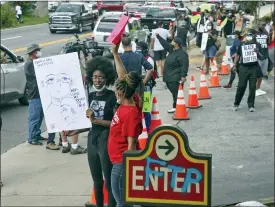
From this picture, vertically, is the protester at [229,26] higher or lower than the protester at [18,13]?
higher

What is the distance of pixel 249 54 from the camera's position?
1200cm


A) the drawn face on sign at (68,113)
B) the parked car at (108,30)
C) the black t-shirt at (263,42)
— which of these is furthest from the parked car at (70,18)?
the drawn face on sign at (68,113)

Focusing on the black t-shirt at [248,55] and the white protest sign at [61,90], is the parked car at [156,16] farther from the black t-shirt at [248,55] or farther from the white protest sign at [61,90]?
the white protest sign at [61,90]

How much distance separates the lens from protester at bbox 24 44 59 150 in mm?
9859

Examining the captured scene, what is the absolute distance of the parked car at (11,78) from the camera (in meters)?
13.2

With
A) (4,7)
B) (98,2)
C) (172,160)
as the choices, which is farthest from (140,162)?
(98,2)

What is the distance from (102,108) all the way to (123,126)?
0.64 metres

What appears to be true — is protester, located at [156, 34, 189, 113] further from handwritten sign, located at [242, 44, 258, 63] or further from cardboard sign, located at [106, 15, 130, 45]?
cardboard sign, located at [106, 15, 130, 45]

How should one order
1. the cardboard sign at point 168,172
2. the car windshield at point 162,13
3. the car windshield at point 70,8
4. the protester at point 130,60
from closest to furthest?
the cardboard sign at point 168,172 → the protester at point 130,60 → the car windshield at point 162,13 → the car windshield at point 70,8

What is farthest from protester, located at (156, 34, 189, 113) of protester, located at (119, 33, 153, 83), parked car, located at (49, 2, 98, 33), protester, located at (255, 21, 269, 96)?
parked car, located at (49, 2, 98, 33)

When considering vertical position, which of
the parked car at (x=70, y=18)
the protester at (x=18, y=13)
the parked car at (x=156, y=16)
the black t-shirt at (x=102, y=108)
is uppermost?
the black t-shirt at (x=102, y=108)

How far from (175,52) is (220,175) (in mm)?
4118

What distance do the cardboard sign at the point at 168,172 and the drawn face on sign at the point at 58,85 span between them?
4.56 meters

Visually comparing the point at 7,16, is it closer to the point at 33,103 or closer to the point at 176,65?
the point at 176,65
